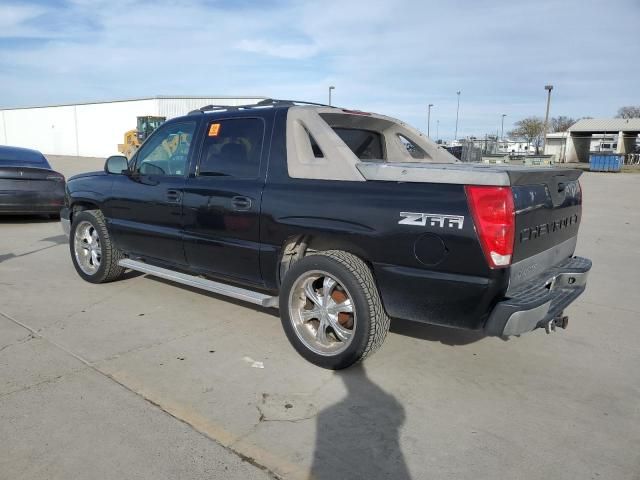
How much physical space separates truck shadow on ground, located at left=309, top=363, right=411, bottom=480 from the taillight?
3.61ft

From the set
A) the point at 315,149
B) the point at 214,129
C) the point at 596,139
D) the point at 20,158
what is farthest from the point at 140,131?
the point at 596,139

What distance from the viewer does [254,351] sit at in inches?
155

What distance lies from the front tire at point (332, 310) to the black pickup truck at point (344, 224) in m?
0.01

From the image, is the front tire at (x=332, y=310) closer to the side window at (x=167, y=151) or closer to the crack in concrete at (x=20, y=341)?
the side window at (x=167, y=151)

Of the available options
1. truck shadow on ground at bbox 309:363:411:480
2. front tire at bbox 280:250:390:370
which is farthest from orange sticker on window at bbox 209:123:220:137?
truck shadow on ground at bbox 309:363:411:480

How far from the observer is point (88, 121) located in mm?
49250

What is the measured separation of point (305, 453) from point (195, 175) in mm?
2624

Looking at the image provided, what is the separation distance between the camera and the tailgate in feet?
10.0

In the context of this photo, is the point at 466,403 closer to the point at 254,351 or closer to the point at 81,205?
the point at 254,351

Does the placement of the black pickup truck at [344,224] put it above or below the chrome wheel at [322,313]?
above

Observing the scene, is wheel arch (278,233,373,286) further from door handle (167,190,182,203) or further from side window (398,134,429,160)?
side window (398,134,429,160)

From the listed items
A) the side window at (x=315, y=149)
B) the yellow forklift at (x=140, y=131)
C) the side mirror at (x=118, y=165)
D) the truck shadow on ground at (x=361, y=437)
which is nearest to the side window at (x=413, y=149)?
the side window at (x=315, y=149)

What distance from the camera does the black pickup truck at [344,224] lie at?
3008mm

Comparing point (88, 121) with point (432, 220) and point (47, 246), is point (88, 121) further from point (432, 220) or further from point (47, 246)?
point (432, 220)
